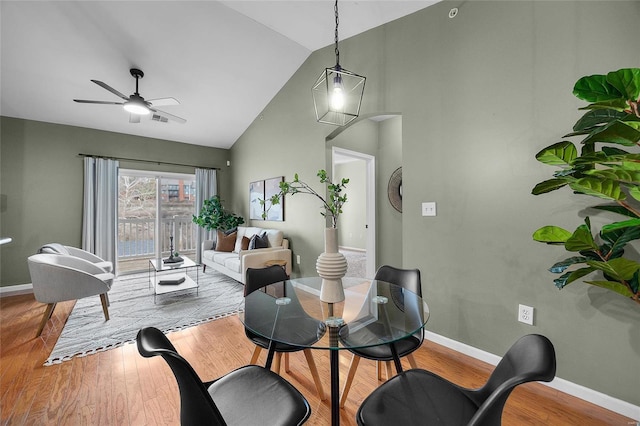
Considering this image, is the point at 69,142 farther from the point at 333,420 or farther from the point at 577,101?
the point at 577,101

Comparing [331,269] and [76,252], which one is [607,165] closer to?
[331,269]

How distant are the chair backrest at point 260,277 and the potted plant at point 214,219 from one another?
3.50 metres

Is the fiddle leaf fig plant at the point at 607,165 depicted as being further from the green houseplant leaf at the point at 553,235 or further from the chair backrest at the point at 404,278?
the chair backrest at the point at 404,278

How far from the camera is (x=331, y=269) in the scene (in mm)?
1554

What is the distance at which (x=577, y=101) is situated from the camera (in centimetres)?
171

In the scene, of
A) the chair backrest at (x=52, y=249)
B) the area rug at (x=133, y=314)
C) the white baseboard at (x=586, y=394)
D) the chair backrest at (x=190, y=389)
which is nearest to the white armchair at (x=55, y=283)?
the area rug at (x=133, y=314)

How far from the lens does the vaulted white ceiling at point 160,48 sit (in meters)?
2.70

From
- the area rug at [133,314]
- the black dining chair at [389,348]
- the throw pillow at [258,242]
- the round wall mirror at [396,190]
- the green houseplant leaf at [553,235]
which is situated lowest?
the area rug at [133,314]

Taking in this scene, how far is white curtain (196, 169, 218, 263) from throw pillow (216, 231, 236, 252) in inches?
34.5

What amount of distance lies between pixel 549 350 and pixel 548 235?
923 millimetres

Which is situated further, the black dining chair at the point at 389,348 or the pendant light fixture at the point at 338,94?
the pendant light fixture at the point at 338,94

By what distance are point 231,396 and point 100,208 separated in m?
4.94

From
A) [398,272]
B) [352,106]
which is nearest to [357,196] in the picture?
[352,106]

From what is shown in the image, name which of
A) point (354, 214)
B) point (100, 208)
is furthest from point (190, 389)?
point (354, 214)
